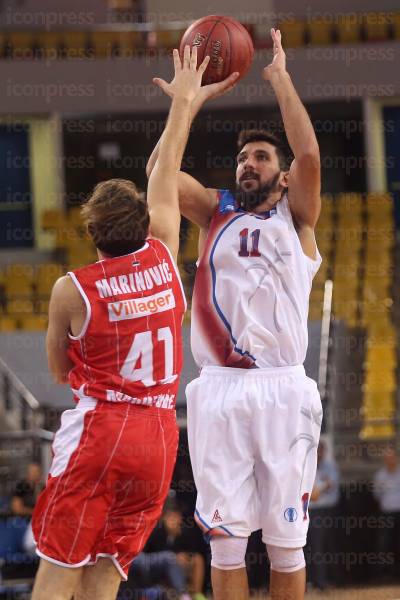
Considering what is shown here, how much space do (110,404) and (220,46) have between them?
6.15ft

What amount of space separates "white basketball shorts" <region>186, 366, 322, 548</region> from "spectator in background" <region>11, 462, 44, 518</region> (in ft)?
15.2

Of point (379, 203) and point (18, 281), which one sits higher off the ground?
point (379, 203)

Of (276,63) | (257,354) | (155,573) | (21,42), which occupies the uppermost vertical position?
(21,42)

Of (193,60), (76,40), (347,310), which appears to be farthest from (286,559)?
(76,40)

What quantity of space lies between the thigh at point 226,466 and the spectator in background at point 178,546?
4.20 m

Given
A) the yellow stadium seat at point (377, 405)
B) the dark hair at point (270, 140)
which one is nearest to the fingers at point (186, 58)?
the dark hair at point (270, 140)

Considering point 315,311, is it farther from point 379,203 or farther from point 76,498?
point 76,498

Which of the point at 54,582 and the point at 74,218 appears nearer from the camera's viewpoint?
the point at 54,582

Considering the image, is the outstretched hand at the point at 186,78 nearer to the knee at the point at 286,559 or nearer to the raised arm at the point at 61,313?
the raised arm at the point at 61,313

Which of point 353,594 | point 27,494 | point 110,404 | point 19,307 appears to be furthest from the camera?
point 19,307

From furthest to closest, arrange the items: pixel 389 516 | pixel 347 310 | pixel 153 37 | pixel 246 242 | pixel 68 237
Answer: pixel 153 37
pixel 68 237
pixel 347 310
pixel 389 516
pixel 246 242

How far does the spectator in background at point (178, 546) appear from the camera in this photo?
340 inches

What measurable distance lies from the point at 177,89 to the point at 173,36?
12.6m

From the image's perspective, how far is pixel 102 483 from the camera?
380cm
